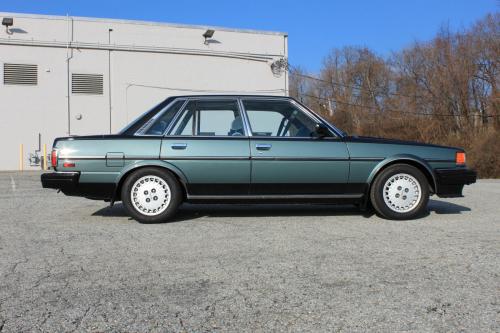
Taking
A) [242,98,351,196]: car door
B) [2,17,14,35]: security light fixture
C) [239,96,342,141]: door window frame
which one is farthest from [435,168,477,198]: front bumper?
[2,17,14,35]: security light fixture

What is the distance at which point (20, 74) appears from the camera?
2250 cm

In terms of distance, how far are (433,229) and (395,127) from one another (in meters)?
33.4

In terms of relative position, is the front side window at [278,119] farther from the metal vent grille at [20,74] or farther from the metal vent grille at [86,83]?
the metal vent grille at [20,74]

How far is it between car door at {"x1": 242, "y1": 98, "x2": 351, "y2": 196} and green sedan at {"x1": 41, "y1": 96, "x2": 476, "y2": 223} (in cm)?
1

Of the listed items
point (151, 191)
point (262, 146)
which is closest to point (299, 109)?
point (262, 146)

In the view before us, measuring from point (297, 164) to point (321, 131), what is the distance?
0.50 metres

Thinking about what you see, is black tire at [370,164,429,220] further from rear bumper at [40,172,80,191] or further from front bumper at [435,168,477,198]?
rear bumper at [40,172,80,191]

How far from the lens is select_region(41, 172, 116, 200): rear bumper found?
5871mm

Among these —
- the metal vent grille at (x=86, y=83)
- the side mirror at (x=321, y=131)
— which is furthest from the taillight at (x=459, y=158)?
the metal vent grille at (x=86, y=83)

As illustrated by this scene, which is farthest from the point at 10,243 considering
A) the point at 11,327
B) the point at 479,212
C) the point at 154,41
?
the point at 154,41

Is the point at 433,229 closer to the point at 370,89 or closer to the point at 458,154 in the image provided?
the point at 458,154

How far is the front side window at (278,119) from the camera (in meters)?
6.25

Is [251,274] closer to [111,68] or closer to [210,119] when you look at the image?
[210,119]

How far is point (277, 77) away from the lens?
2572 centimetres
